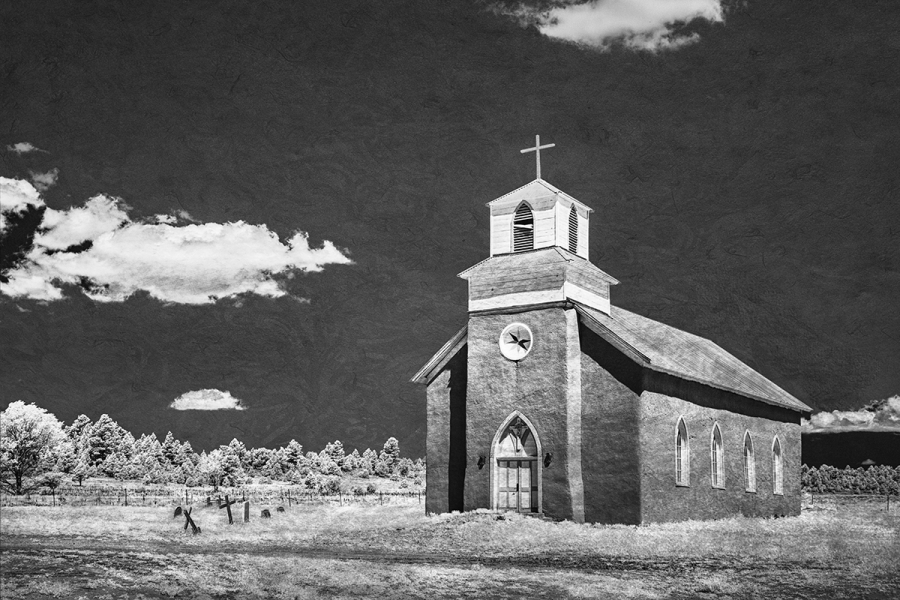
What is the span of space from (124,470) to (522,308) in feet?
212

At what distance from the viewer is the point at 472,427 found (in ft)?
111

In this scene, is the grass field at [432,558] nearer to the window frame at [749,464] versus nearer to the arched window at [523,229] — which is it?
the window frame at [749,464]

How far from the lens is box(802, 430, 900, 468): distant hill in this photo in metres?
59.4

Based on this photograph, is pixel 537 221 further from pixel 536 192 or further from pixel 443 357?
pixel 443 357

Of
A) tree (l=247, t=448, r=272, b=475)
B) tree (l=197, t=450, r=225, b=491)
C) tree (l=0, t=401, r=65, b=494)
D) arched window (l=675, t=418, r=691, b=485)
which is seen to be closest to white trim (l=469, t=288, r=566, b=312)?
arched window (l=675, t=418, r=691, b=485)

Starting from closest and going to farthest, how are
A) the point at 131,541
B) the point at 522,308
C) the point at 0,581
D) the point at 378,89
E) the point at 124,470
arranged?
the point at 0,581
the point at 131,541
the point at 522,308
the point at 378,89
the point at 124,470

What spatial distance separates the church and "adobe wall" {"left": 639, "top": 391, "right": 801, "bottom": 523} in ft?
0.27

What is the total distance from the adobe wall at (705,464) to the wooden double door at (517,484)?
375 cm

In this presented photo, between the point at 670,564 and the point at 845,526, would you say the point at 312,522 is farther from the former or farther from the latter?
the point at 845,526

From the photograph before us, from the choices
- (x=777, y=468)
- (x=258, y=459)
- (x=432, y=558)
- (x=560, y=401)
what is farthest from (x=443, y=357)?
(x=258, y=459)

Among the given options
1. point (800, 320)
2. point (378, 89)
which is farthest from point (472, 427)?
point (800, 320)

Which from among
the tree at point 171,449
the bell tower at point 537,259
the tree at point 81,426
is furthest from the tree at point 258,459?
the bell tower at point 537,259

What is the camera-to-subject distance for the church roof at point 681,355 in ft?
107

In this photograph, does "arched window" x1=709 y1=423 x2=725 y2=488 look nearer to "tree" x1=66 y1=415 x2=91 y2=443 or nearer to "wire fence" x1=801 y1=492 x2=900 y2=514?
"wire fence" x1=801 y1=492 x2=900 y2=514
